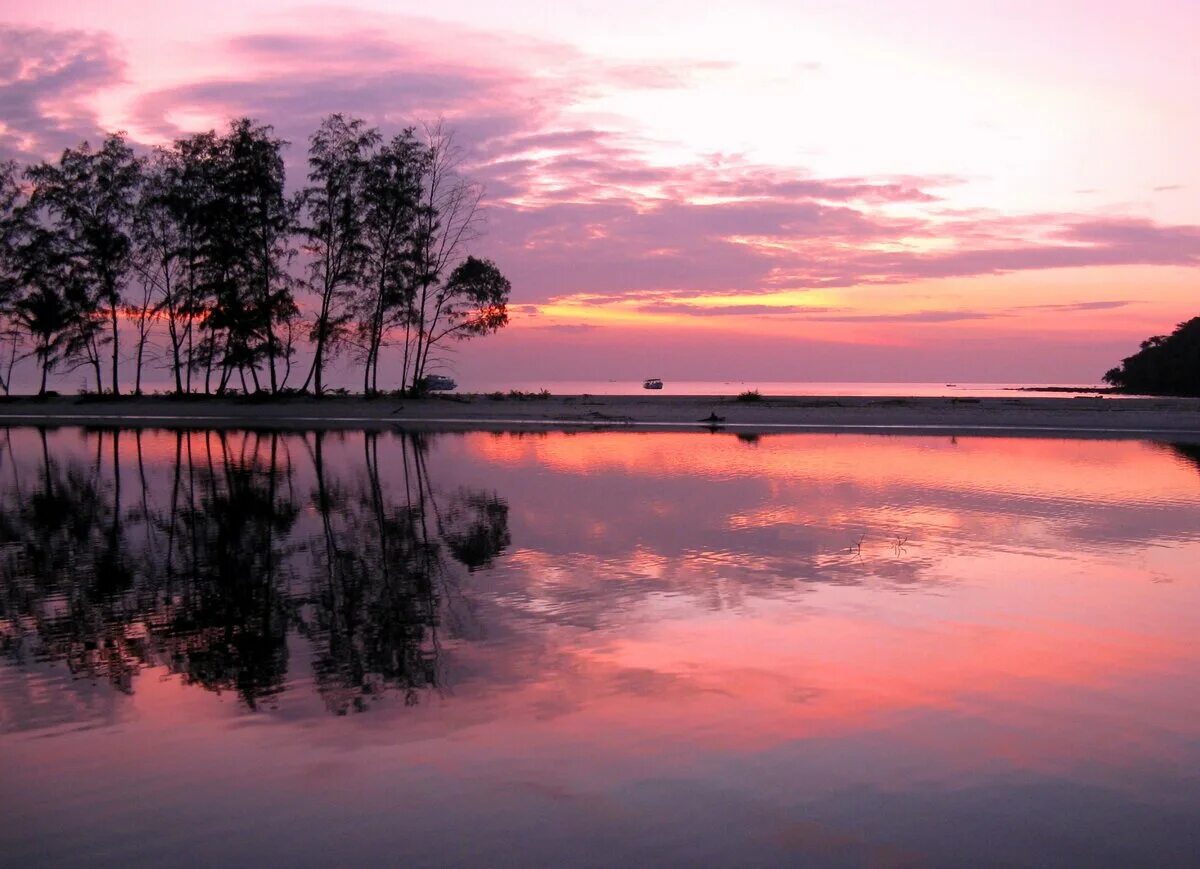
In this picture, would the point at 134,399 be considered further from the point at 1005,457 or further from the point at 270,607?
the point at 270,607

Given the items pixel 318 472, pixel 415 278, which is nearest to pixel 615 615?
pixel 318 472

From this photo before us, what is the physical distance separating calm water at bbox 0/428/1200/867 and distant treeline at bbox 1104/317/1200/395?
69286 mm

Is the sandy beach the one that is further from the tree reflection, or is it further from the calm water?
the calm water

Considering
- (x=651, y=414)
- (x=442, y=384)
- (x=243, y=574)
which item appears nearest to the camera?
(x=243, y=574)

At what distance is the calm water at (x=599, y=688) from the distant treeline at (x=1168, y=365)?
69286 mm

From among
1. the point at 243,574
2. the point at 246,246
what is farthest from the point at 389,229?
the point at 243,574

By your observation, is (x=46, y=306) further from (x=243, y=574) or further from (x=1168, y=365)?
(x=1168, y=365)

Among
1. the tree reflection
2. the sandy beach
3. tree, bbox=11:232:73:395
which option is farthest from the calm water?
tree, bbox=11:232:73:395

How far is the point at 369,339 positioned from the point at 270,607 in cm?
4732

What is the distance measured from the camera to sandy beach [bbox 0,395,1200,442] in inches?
1710

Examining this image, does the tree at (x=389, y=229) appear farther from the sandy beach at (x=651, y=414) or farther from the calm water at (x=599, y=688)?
the calm water at (x=599, y=688)

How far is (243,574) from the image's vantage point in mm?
11922

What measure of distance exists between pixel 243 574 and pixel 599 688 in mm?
6100

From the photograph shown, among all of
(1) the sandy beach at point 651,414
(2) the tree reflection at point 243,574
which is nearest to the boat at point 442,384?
(1) the sandy beach at point 651,414
